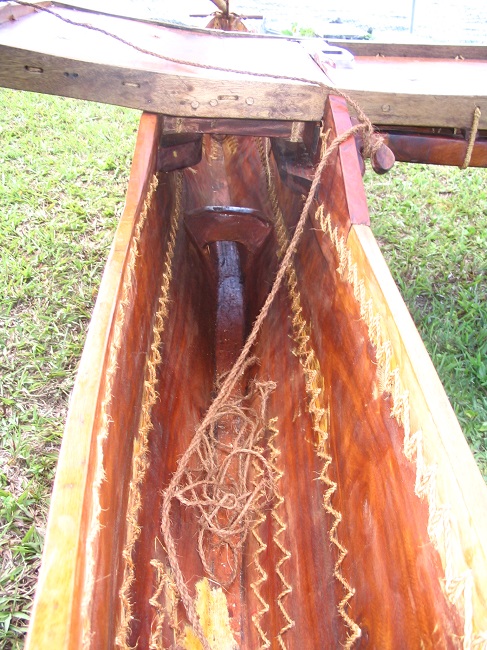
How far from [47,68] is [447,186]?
2.71m

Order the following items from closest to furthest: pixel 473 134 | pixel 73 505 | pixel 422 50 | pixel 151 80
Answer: pixel 73 505 → pixel 151 80 → pixel 473 134 → pixel 422 50

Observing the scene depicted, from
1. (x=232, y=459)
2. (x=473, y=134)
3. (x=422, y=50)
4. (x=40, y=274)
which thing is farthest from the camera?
(x=40, y=274)

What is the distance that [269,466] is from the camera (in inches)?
61.1

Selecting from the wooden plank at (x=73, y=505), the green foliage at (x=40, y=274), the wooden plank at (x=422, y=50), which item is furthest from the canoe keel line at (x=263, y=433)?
the green foliage at (x=40, y=274)

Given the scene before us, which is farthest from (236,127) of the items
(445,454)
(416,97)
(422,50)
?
(445,454)

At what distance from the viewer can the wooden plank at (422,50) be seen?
2.10 meters

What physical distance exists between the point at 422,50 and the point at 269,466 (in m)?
1.78

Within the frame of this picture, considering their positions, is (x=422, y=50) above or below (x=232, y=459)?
above

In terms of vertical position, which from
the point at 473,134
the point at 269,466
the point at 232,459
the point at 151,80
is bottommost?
the point at 269,466

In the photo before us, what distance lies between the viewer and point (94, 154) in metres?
3.49

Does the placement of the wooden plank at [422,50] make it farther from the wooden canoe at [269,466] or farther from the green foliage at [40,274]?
the green foliage at [40,274]

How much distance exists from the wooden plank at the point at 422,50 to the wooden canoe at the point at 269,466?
0.61m

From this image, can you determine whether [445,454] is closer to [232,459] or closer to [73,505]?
[73,505]

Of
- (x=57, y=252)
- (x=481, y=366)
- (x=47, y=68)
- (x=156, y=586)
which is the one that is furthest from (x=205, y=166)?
(x=156, y=586)
